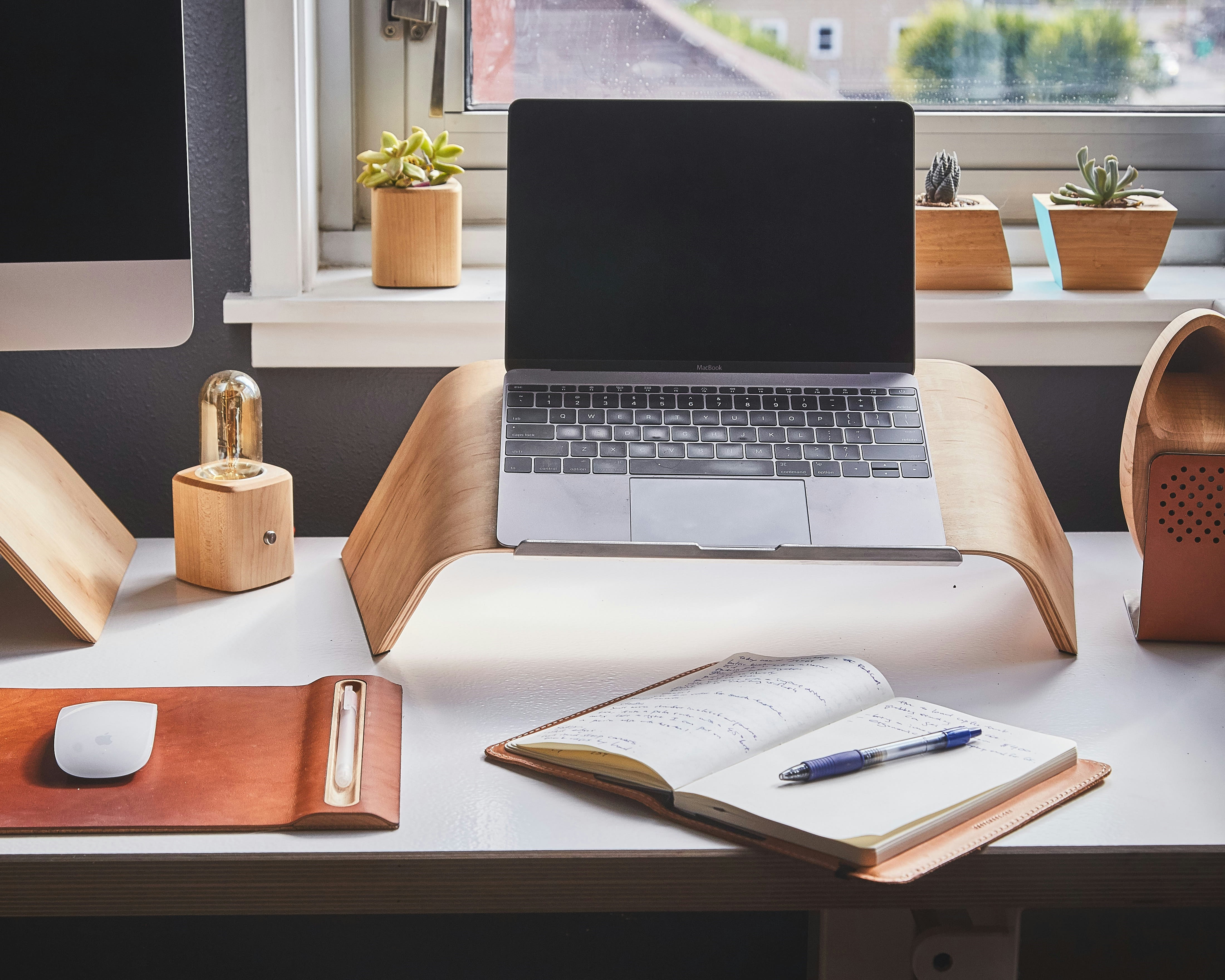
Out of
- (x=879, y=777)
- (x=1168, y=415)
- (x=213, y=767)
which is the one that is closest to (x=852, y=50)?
(x=1168, y=415)

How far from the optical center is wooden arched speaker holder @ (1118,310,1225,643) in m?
0.91

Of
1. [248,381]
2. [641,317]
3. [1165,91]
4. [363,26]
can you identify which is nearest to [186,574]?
[248,381]

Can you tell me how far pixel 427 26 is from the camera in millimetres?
→ 1255

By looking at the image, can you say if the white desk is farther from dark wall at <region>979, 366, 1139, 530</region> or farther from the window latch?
the window latch

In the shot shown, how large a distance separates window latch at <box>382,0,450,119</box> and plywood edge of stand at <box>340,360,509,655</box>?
1.24ft

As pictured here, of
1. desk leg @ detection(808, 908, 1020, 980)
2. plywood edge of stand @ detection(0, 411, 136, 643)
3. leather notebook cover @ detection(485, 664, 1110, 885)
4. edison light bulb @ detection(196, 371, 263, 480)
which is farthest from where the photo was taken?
edison light bulb @ detection(196, 371, 263, 480)

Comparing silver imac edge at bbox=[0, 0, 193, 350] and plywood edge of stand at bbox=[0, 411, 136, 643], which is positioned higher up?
silver imac edge at bbox=[0, 0, 193, 350]

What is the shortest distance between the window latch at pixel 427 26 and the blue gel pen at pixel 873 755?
0.86 meters

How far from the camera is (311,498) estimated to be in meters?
1.26

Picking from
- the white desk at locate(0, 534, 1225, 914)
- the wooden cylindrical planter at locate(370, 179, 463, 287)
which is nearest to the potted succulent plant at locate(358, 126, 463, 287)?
the wooden cylindrical planter at locate(370, 179, 463, 287)

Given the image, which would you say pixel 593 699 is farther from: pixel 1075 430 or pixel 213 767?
pixel 1075 430

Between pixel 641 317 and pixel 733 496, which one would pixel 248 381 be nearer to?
pixel 641 317

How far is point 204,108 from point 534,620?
60 centimetres

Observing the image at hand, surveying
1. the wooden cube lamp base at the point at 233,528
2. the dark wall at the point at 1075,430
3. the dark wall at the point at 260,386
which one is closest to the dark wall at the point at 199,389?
the dark wall at the point at 260,386
